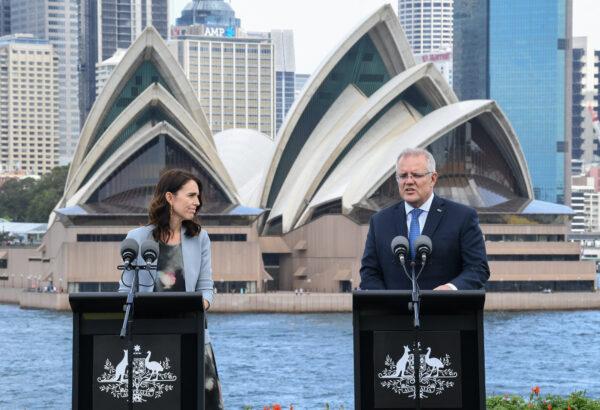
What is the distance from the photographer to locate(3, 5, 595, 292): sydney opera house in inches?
2489

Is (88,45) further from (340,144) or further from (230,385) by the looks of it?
(230,385)

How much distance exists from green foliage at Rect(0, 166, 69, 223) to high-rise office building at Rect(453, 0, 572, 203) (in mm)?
44932

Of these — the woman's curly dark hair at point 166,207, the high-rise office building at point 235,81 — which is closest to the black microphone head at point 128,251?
the woman's curly dark hair at point 166,207

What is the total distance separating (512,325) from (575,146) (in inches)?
5722

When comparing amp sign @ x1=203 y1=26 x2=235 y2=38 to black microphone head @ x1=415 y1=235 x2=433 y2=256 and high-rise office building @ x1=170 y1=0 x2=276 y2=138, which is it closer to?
high-rise office building @ x1=170 y1=0 x2=276 y2=138

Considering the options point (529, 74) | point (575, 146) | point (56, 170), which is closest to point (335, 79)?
point (56, 170)

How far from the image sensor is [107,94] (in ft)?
215

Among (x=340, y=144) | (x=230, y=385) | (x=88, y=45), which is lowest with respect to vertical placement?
(x=230, y=385)

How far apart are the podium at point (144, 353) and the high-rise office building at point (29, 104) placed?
178172 millimetres

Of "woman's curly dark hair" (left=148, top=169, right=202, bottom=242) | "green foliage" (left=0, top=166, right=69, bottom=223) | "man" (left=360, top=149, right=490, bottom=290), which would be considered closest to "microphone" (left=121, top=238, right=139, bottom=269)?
"woman's curly dark hair" (left=148, top=169, right=202, bottom=242)

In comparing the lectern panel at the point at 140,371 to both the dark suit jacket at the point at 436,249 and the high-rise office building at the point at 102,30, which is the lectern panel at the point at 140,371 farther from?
the high-rise office building at the point at 102,30

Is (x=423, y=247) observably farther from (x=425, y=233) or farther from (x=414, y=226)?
(x=414, y=226)

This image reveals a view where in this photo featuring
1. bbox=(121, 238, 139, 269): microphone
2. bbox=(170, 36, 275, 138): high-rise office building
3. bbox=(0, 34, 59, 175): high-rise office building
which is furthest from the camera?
bbox=(0, 34, 59, 175): high-rise office building

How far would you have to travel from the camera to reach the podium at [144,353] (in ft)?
24.1
